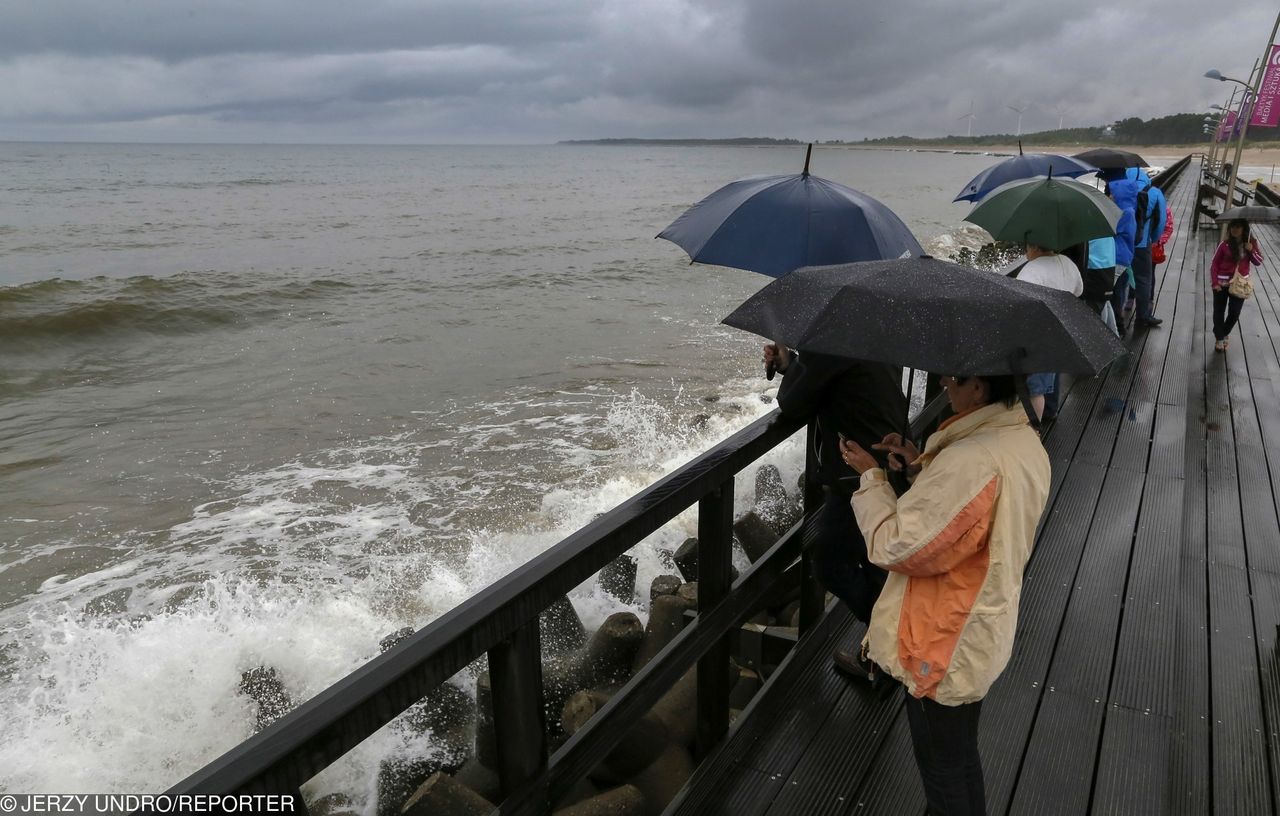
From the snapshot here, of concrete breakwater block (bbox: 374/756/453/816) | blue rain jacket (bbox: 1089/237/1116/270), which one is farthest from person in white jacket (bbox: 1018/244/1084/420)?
concrete breakwater block (bbox: 374/756/453/816)

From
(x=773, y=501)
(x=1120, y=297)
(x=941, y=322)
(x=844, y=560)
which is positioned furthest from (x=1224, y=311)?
(x=941, y=322)

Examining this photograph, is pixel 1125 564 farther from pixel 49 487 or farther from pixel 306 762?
pixel 49 487

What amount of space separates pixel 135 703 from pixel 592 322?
13713mm

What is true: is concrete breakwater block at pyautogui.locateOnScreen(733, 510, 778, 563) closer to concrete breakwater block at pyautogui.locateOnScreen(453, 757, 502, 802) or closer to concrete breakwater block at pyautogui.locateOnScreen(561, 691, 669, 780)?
concrete breakwater block at pyautogui.locateOnScreen(561, 691, 669, 780)

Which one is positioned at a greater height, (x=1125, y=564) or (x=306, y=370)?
(x=1125, y=564)

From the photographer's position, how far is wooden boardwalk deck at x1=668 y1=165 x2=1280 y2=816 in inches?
107

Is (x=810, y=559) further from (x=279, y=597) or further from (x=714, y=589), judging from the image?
(x=279, y=597)

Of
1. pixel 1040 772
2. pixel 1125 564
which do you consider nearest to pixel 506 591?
pixel 1040 772

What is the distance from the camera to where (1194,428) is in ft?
20.5

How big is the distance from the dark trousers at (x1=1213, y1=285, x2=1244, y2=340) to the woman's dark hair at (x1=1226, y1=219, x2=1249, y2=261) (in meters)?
0.34

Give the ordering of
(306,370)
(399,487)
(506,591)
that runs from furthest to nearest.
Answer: (306,370) → (399,487) → (506,591)

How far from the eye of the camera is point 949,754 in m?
2.23

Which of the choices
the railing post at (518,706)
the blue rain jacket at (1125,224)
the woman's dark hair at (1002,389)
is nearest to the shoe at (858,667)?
the woman's dark hair at (1002,389)

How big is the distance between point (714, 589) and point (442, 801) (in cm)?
115
